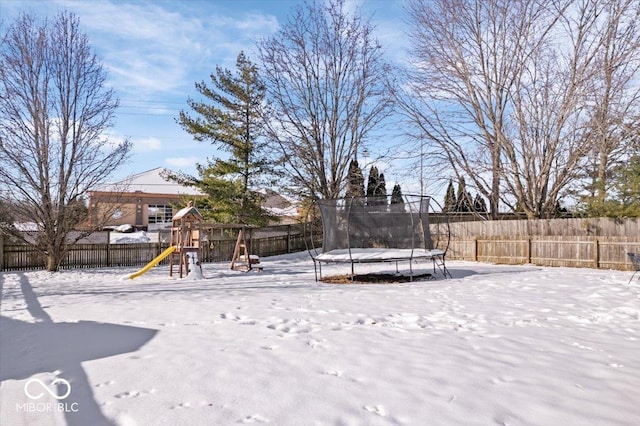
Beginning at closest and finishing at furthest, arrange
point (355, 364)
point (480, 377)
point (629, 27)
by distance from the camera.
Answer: point (480, 377)
point (355, 364)
point (629, 27)

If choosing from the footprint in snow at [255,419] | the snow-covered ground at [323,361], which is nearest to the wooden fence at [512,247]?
the snow-covered ground at [323,361]

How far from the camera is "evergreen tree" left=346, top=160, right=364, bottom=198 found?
21.2 metres

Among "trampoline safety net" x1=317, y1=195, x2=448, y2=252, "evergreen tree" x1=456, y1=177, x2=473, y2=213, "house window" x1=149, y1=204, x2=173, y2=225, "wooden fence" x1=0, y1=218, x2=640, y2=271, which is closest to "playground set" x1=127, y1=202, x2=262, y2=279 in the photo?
"trampoline safety net" x1=317, y1=195, x2=448, y2=252

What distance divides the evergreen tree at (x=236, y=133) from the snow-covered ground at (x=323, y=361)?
1383 cm

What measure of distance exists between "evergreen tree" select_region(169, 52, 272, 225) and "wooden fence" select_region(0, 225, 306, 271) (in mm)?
1400

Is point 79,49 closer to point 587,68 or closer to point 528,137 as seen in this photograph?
point 528,137

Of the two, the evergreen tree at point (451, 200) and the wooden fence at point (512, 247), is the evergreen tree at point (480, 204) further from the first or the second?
the wooden fence at point (512, 247)

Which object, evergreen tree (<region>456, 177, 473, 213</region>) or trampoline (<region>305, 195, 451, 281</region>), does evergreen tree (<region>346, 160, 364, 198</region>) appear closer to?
evergreen tree (<region>456, 177, 473, 213</region>)

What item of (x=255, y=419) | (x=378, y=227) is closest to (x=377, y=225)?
(x=378, y=227)

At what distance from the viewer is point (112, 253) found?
15523mm

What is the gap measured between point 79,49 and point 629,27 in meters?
17.2

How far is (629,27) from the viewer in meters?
12.9

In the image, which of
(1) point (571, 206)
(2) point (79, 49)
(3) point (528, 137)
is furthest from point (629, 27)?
(2) point (79, 49)

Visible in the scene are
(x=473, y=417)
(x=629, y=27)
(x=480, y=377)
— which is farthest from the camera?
(x=629, y=27)
